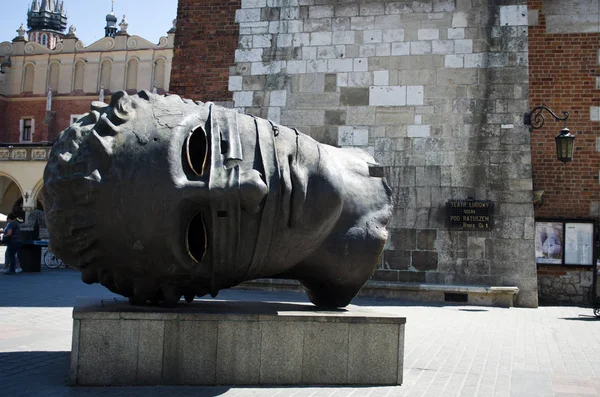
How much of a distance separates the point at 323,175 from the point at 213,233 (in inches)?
37.5

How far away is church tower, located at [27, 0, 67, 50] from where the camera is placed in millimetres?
76062

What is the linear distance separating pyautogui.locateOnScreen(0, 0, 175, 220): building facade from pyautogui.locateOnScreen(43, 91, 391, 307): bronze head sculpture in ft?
140

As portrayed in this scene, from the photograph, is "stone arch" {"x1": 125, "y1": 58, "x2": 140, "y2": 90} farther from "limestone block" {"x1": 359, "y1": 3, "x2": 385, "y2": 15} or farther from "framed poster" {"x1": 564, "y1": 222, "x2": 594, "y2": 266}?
"framed poster" {"x1": 564, "y1": 222, "x2": 594, "y2": 266}

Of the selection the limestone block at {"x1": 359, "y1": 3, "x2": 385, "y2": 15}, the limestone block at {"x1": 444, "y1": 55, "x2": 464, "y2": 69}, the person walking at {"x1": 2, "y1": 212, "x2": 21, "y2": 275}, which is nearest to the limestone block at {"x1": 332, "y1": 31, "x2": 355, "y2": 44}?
the limestone block at {"x1": 359, "y1": 3, "x2": 385, "y2": 15}

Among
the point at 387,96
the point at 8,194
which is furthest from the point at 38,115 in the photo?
the point at 387,96

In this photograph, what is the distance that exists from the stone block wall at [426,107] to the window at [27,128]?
139 feet

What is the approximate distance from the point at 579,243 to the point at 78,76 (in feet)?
142

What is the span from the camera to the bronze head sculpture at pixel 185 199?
4.34m

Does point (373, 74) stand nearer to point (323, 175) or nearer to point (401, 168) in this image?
point (401, 168)

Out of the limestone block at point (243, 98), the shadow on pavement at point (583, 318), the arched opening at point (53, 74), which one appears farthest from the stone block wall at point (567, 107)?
the arched opening at point (53, 74)

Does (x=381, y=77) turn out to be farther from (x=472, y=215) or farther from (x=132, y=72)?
(x=132, y=72)

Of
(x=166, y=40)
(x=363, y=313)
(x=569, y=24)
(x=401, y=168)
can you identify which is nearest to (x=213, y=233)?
(x=363, y=313)

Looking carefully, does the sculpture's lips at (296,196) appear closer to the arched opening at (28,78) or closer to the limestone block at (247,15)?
the limestone block at (247,15)

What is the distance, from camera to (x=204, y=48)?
44.1 feet
